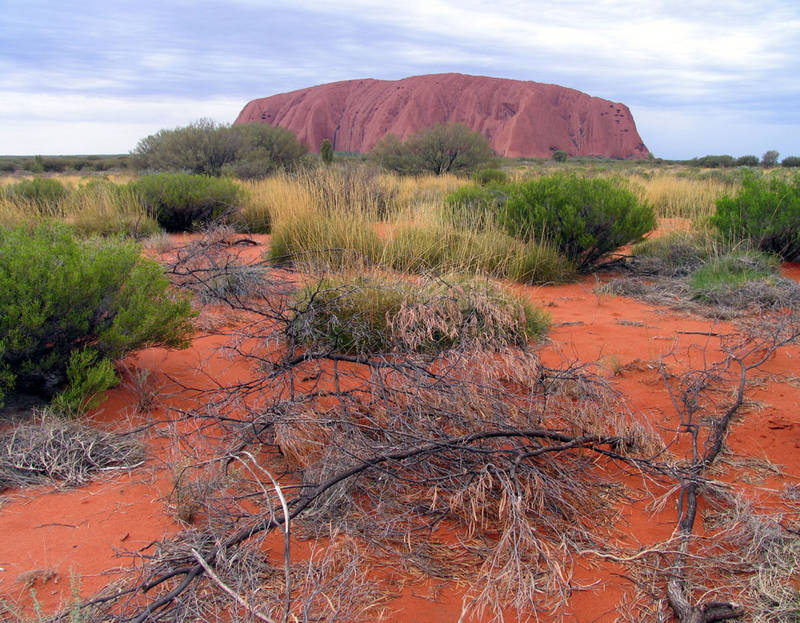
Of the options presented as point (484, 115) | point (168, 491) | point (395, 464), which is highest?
point (484, 115)

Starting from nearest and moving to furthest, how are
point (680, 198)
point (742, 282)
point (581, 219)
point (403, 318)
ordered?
1. point (403, 318)
2. point (742, 282)
3. point (581, 219)
4. point (680, 198)

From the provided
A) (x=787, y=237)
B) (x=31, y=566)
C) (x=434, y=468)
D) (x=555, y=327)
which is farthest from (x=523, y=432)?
(x=787, y=237)

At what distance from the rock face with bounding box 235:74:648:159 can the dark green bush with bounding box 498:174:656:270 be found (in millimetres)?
66302

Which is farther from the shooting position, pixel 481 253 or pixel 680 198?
pixel 680 198

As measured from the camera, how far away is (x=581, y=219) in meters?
7.18

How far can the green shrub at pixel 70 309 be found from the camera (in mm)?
2984

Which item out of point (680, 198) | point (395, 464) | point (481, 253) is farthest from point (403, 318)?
point (680, 198)

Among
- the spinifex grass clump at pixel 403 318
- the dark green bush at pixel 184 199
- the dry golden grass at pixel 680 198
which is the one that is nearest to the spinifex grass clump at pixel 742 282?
the spinifex grass clump at pixel 403 318

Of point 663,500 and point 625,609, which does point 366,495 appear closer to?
point 625,609

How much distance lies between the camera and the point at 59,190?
37.7 feet

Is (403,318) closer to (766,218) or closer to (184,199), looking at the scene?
(766,218)

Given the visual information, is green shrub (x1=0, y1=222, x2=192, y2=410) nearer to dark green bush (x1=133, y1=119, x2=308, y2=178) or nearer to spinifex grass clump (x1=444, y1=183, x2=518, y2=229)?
spinifex grass clump (x1=444, y1=183, x2=518, y2=229)

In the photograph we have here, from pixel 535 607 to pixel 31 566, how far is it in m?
1.81

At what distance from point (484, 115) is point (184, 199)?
73.5m
